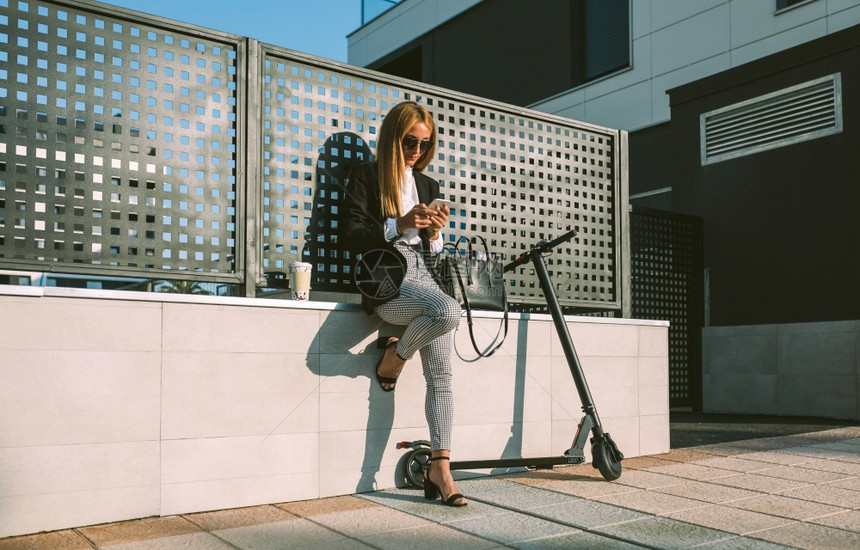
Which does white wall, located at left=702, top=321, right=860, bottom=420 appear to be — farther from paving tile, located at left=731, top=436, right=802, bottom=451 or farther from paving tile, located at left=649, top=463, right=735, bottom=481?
paving tile, located at left=649, top=463, right=735, bottom=481

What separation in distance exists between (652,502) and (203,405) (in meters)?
1.94

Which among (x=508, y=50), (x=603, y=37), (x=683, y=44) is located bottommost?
(x=683, y=44)

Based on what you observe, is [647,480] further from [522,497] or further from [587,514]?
[587,514]

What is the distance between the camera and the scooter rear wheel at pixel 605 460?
364 centimetres

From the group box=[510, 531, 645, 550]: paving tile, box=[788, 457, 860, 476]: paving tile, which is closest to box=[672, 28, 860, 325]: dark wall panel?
box=[788, 457, 860, 476]: paving tile

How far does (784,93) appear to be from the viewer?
26.5 feet

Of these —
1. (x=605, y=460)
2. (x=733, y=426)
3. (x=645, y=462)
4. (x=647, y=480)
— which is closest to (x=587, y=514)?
(x=605, y=460)

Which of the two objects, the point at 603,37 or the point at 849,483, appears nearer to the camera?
the point at 849,483

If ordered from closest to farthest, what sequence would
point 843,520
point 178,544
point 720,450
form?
point 178,544, point 843,520, point 720,450

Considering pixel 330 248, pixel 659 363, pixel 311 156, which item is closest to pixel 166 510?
pixel 330 248

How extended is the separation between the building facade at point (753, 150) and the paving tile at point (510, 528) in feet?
18.4

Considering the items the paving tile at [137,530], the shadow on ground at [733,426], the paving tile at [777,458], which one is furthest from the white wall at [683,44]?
the paving tile at [137,530]

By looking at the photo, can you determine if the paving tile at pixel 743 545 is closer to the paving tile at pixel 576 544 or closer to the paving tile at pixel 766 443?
the paving tile at pixel 576 544

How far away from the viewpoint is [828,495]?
3.34 meters
